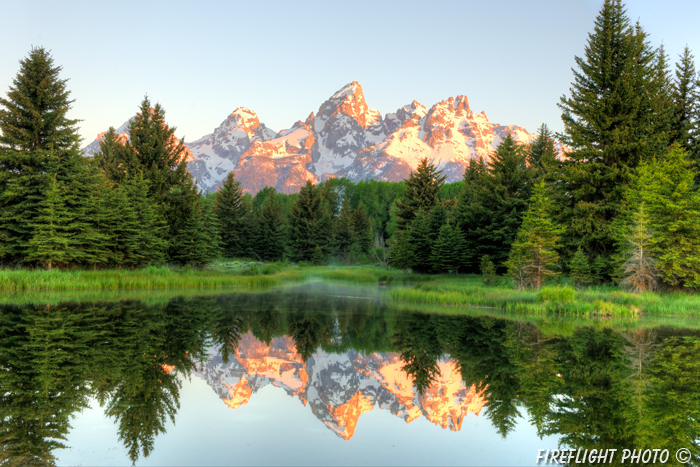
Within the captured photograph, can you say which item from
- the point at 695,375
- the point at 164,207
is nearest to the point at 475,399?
the point at 695,375

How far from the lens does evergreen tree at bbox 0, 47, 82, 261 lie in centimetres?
3203

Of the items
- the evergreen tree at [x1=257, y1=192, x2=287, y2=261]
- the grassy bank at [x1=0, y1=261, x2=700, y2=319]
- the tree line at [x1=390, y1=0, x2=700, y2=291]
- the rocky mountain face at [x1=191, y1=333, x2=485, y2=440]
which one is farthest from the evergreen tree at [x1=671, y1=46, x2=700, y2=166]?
the evergreen tree at [x1=257, y1=192, x2=287, y2=261]

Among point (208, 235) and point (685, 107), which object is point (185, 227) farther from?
point (685, 107)

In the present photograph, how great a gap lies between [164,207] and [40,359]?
35.3 m

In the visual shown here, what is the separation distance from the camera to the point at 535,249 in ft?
88.5

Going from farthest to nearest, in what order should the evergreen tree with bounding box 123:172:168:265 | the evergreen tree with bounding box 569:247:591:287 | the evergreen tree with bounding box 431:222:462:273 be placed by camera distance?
the evergreen tree with bounding box 431:222:462:273 < the evergreen tree with bounding box 123:172:168:265 < the evergreen tree with bounding box 569:247:591:287

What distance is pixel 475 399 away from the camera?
8406 millimetres

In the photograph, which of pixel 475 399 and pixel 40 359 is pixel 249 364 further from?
pixel 475 399

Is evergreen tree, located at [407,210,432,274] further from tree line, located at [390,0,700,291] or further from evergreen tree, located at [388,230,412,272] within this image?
tree line, located at [390,0,700,291]

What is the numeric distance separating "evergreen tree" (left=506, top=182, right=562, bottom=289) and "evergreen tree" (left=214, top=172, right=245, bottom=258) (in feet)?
170

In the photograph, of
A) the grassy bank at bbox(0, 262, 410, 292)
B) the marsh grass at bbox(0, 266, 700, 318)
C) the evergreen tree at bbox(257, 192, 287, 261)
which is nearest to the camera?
the marsh grass at bbox(0, 266, 700, 318)

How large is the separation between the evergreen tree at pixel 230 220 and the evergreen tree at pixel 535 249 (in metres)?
51.9

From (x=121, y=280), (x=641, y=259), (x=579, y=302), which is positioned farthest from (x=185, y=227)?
(x=641, y=259)

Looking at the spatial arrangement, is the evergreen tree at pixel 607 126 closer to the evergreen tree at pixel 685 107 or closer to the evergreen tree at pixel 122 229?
the evergreen tree at pixel 685 107
